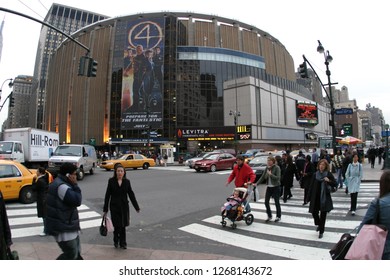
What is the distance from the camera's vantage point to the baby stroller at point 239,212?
6770mm

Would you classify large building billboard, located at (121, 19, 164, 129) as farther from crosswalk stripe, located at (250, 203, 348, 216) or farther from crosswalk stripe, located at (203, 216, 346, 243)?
crosswalk stripe, located at (203, 216, 346, 243)

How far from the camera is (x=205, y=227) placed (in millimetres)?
6859

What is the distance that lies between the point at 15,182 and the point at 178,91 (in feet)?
165

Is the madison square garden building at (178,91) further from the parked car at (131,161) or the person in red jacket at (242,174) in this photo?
the person in red jacket at (242,174)

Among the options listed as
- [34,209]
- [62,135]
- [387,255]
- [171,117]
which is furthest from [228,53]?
[387,255]

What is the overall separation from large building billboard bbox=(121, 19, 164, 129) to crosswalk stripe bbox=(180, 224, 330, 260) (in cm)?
5115

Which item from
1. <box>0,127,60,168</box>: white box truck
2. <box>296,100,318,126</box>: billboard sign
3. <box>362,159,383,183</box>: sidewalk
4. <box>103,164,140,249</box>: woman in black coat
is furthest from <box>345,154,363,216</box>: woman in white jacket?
<box>296,100,318,126</box>: billboard sign

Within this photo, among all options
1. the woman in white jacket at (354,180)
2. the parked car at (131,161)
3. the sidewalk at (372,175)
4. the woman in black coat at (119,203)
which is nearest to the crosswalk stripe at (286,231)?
the woman in white jacket at (354,180)

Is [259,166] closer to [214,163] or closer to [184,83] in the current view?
[214,163]

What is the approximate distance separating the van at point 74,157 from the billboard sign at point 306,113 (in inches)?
2260

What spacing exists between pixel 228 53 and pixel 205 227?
5907cm

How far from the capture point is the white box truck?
16.8m

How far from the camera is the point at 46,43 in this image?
103 meters

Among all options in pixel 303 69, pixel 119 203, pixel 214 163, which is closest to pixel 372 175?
pixel 303 69
